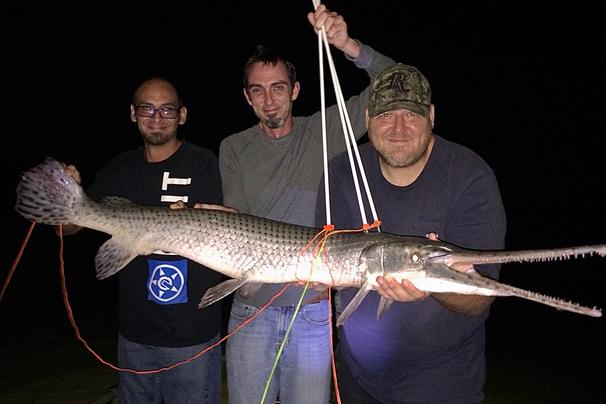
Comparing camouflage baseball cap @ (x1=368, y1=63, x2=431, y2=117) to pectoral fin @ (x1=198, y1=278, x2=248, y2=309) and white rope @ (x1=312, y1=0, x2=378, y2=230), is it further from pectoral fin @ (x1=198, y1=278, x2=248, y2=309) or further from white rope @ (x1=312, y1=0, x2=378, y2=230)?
pectoral fin @ (x1=198, y1=278, x2=248, y2=309)

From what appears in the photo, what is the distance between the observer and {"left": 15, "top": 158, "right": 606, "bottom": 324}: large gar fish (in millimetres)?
3004

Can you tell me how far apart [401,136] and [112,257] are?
2327 mm

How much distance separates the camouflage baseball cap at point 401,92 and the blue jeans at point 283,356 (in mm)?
1558

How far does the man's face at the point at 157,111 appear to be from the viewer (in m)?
3.71

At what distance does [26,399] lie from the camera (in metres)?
5.16

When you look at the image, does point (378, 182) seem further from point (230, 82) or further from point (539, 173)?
point (230, 82)

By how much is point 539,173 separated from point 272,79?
30.7m

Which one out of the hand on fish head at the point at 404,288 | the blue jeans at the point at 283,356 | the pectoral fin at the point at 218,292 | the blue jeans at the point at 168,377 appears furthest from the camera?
the blue jeans at the point at 168,377

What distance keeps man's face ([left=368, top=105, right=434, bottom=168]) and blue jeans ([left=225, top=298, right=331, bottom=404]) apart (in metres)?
1.30

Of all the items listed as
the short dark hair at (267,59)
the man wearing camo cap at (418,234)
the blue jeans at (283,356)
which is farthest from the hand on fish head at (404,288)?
the short dark hair at (267,59)

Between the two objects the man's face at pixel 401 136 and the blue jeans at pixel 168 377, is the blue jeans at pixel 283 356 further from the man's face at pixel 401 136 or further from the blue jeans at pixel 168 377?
the man's face at pixel 401 136

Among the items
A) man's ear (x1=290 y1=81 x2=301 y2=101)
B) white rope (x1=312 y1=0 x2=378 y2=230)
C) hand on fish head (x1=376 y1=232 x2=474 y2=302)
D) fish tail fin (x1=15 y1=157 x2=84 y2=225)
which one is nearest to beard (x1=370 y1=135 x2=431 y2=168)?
white rope (x1=312 y1=0 x2=378 y2=230)

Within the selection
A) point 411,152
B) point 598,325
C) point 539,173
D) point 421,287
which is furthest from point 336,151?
point 539,173

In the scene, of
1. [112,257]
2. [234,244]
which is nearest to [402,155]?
[234,244]
